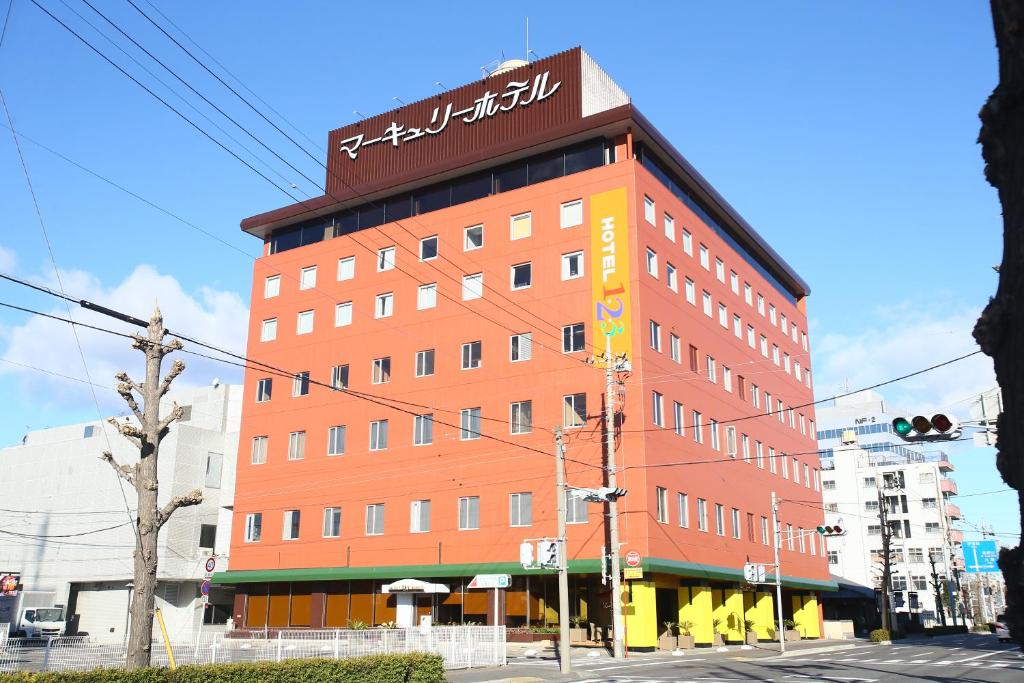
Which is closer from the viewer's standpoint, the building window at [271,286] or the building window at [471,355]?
the building window at [471,355]

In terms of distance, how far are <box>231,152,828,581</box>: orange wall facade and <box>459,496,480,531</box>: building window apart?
40 centimetres

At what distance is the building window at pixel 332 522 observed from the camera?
50344 mm

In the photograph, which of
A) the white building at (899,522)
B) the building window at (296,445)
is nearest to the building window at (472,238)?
the building window at (296,445)

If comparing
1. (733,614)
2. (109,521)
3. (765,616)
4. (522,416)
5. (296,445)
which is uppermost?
(522,416)

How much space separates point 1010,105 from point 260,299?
5725 centimetres

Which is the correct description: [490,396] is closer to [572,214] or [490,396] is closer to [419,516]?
[419,516]

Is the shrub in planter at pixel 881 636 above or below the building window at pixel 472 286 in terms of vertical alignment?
below

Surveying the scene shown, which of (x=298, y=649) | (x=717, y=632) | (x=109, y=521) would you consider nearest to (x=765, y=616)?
(x=717, y=632)

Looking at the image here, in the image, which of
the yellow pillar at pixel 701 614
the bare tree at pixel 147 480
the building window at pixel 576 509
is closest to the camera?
the bare tree at pixel 147 480

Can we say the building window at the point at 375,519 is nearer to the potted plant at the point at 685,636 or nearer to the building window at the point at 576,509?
the building window at the point at 576,509

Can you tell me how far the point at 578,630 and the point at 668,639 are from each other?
4.58 m

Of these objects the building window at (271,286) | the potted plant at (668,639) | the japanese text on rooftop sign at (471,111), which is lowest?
the potted plant at (668,639)

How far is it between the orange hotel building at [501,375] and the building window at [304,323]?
23 centimetres

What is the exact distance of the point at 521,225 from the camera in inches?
1914
